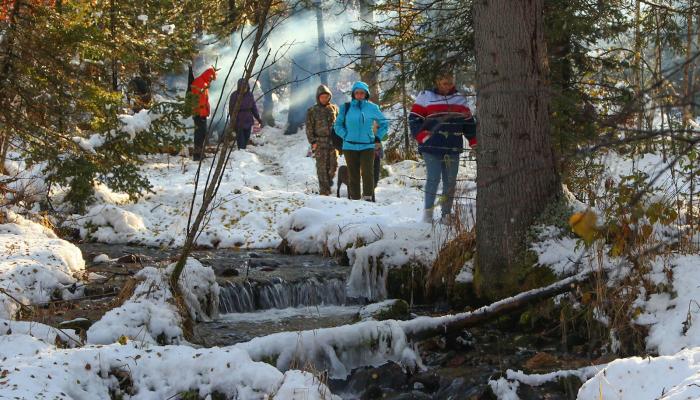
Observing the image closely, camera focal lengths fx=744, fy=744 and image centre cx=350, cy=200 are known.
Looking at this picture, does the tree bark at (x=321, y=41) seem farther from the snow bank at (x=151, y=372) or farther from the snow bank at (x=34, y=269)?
the snow bank at (x=151, y=372)

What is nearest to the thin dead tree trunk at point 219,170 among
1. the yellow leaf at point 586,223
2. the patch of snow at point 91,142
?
the yellow leaf at point 586,223

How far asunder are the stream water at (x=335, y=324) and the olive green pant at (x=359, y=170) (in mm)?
2204

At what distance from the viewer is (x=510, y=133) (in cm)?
649

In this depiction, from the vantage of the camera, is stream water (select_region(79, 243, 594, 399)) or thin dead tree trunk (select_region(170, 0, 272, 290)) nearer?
stream water (select_region(79, 243, 594, 399))

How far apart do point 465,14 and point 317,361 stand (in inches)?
195

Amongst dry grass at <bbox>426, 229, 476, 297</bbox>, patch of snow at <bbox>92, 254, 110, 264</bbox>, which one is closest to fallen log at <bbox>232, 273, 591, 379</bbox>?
dry grass at <bbox>426, 229, 476, 297</bbox>

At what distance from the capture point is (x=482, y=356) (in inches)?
231

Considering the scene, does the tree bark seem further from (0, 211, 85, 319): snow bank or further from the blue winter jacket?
(0, 211, 85, 319): snow bank

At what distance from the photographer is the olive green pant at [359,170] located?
464 inches

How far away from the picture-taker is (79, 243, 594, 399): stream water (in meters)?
5.33

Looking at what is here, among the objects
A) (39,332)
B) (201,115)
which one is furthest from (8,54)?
(201,115)

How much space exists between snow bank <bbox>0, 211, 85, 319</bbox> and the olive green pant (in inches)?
188

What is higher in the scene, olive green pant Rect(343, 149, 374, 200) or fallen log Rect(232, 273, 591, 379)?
olive green pant Rect(343, 149, 374, 200)

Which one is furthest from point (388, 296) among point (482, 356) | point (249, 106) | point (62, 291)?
point (249, 106)
